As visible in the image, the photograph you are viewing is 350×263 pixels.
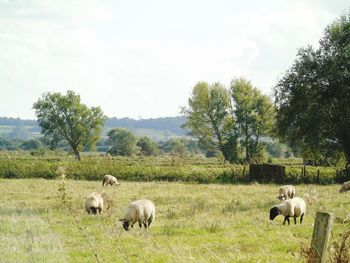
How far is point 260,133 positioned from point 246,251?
77.8m

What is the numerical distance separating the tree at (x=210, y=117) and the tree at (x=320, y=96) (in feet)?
149

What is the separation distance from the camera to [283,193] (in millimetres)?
26312

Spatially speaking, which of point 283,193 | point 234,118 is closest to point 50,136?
point 234,118

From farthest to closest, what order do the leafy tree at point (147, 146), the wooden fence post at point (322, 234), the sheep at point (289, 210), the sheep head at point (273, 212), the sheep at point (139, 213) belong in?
the leafy tree at point (147, 146), the sheep head at point (273, 212), the sheep at point (289, 210), the sheep at point (139, 213), the wooden fence post at point (322, 234)

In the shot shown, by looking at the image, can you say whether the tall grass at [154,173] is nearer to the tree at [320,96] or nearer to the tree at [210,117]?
the tree at [320,96]

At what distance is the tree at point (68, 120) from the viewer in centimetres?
10338

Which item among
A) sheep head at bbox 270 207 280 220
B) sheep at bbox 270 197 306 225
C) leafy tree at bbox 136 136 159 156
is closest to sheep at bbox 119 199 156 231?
sheep head at bbox 270 207 280 220

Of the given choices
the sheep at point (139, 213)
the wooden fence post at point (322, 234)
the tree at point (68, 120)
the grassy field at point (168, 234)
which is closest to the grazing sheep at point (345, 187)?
the grassy field at point (168, 234)

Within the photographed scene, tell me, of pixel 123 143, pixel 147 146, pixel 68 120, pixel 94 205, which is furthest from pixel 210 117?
pixel 147 146

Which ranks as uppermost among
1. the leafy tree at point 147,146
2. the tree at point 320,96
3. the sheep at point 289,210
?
the tree at point 320,96

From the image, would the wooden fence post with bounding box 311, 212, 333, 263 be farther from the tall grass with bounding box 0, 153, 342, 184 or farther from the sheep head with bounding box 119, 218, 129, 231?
the tall grass with bounding box 0, 153, 342, 184

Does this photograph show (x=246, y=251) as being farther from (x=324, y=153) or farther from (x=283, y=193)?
(x=324, y=153)

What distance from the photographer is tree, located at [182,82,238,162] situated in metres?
89.1

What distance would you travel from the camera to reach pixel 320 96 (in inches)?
1590
